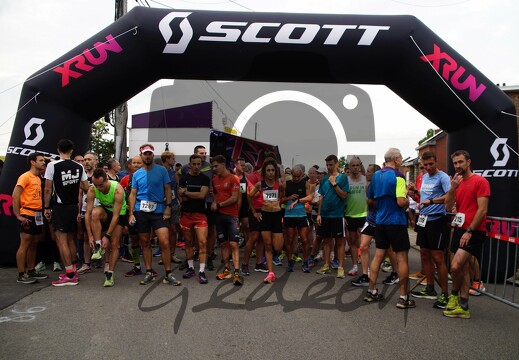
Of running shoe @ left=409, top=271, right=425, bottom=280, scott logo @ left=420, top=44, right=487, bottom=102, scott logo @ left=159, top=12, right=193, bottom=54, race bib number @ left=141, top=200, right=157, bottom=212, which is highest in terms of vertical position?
scott logo @ left=159, top=12, right=193, bottom=54

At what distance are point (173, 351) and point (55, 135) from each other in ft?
15.8

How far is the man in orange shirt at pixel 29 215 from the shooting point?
19.3 feet

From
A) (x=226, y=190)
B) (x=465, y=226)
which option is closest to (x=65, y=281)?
(x=226, y=190)

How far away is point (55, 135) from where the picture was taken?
680 cm

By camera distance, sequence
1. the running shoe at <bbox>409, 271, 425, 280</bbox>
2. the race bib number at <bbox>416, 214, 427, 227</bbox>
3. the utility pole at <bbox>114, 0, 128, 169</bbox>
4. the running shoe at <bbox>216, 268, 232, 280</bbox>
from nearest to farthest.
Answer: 1. the race bib number at <bbox>416, 214, 427, 227</bbox>
2. the running shoe at <bbox>216, 268, 232, 280</bbox>
3. the running shoe at <bbox>409, 271, 425, 280</bbox>
4. the utility pole at <bbox>114, 0, 128, 169</bbox>

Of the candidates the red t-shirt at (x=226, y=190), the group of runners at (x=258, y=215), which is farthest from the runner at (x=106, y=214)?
the red t-shirt at (x=226, y=190)

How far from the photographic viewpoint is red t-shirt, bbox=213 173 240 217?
6.52 m

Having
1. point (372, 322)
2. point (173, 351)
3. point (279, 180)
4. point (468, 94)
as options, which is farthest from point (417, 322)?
point (468, 94)

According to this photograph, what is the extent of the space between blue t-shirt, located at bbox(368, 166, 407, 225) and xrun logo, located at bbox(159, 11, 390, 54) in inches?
110

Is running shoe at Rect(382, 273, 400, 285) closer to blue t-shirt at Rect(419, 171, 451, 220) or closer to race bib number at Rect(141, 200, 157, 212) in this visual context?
blue t-shirt at Rect(419, 171, 451, 220)

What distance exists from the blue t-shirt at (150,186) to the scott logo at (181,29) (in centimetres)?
219

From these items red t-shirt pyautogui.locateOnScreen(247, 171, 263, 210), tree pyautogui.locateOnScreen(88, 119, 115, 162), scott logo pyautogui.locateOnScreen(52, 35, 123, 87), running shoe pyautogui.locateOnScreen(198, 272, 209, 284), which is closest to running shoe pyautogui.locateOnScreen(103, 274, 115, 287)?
running shoe pyautogui.locateOnScreen(198, 272, 209, 284)

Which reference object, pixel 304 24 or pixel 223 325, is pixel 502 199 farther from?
pixel 223 325

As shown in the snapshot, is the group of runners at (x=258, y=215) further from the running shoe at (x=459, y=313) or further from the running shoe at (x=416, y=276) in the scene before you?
the running shoe at (x=416, y=276)
